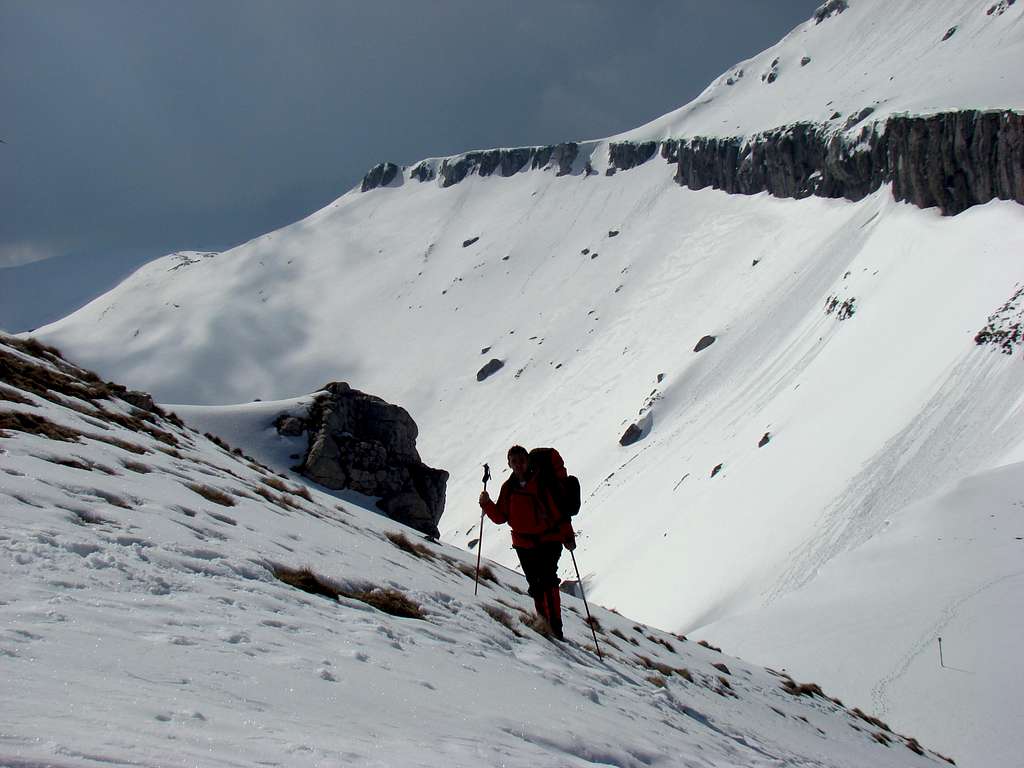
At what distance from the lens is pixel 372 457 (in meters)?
25.3

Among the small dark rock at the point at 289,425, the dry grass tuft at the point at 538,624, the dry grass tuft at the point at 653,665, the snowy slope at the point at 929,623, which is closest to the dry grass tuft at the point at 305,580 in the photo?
the dry grass tuft at the point at 538,624

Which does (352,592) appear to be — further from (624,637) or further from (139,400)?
(139,400)

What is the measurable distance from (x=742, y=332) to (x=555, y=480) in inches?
2217

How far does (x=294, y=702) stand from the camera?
12.6 feet

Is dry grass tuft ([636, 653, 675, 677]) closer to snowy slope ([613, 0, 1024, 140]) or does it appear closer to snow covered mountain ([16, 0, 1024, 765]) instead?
snow covered mountain ([16, 0, 1024, 765])

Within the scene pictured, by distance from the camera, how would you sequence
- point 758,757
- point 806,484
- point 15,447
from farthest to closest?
point 806,484, point 15,447, point 758,757

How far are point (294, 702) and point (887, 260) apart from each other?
59.7 meters

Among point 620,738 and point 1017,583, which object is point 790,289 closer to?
point 1017,583

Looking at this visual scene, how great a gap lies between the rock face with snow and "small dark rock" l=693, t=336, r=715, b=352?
40945mm

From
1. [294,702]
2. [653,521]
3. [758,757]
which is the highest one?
[653,521]

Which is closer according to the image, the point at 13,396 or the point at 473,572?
the point at 13,396

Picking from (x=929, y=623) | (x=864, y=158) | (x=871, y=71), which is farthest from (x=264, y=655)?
(x=871, y=71)

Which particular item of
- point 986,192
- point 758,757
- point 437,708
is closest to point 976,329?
point 986,192

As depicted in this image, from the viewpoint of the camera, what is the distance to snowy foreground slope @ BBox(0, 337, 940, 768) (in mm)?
3186
